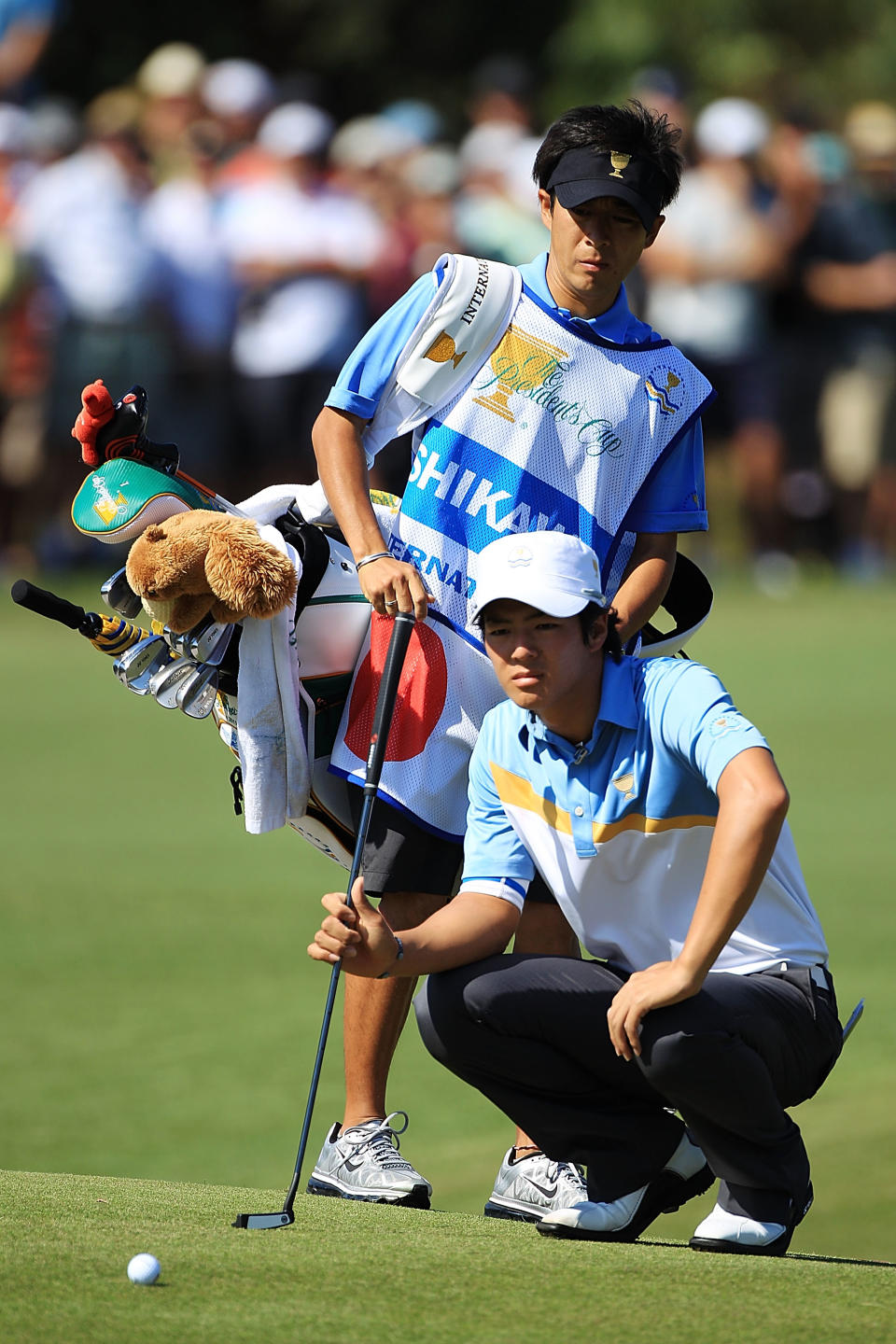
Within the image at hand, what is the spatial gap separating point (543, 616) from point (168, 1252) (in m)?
1.28

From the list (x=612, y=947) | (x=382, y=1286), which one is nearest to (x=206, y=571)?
(x=612, y=947)

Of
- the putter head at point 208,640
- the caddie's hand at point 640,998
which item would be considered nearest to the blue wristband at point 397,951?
the caddie's hand at point 640,998

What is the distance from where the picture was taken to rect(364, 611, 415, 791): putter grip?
421 cm

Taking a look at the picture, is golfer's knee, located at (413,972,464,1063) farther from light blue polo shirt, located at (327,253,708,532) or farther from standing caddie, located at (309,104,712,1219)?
light blue polo shirt, located at (327,253,708,532)

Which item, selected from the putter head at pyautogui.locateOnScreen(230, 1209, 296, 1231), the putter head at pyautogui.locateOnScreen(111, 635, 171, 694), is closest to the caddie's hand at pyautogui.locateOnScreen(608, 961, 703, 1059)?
the putter head at pyautogui.locateOnScreen(230, 1209, 296, 1231)

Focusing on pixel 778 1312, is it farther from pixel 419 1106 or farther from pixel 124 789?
pixel 124 789

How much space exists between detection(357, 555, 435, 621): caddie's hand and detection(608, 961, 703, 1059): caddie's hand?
0.90 meters

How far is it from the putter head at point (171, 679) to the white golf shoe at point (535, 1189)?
118cm

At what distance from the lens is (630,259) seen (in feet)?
14.4

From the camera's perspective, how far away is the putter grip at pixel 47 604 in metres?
4.26

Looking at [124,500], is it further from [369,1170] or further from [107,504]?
[369,1170]

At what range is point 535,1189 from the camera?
4297mm

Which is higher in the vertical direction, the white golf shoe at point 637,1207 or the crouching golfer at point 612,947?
the crouching golfer at point 612,947

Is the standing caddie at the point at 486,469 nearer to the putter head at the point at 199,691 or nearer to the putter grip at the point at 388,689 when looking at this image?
the putter grip at the point at 388,689
